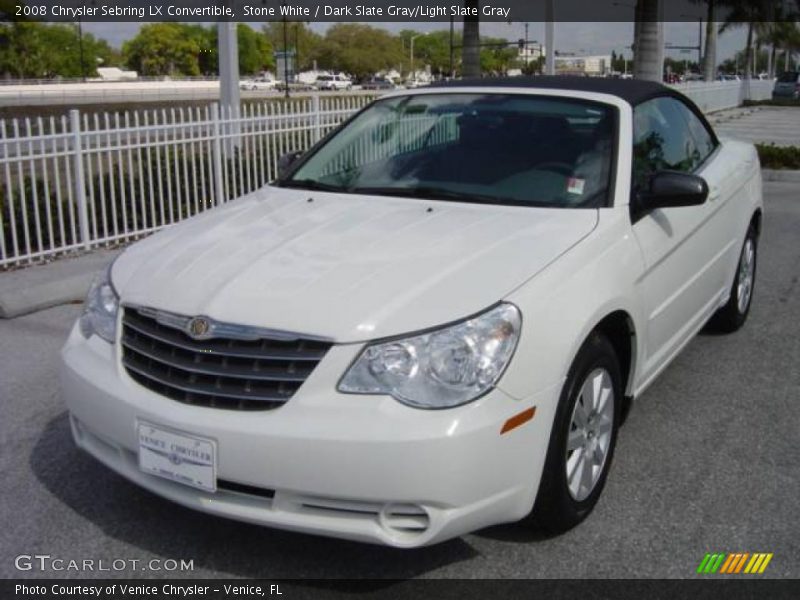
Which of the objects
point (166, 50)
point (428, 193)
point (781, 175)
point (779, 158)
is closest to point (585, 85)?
point (428, 193)

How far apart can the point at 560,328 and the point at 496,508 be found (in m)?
0.63

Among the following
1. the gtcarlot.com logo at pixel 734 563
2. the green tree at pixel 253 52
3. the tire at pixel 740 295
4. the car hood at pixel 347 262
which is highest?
the green tree at pixel 253 52

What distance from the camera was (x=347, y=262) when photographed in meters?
3.27

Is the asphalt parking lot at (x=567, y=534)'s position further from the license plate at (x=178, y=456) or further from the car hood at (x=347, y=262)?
the car hood at (x=347, y=262)

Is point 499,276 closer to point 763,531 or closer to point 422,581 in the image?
point 422,581

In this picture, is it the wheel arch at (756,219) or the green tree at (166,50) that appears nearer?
the wheel arch at (756,219)

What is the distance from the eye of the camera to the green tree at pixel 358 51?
11331 centimetres

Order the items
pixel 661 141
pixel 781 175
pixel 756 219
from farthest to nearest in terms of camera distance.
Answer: pixel 781 175 → pixel 756 219 → pixel 661 141

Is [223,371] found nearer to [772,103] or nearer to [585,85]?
[585,85]

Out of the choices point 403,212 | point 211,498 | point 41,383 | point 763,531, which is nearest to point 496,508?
point 211,498

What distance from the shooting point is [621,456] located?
13.5ft

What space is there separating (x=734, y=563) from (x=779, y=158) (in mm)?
13426

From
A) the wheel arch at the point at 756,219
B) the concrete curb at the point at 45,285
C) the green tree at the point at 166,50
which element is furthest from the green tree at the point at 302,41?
the wheel arch at the point at 756,219

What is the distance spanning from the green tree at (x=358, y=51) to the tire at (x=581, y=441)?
113331mm
